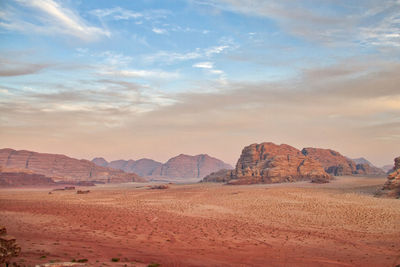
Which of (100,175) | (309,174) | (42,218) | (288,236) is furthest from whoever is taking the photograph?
(100,175)

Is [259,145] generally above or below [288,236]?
above

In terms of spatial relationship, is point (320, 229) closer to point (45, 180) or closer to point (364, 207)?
point (364, 207)

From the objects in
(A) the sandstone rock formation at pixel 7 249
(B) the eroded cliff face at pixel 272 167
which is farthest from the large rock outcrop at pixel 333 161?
(A) the sandstone rock formation at pixel 7 249

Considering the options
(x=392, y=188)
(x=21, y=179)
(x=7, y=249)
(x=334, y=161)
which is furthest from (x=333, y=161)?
(x=7, y=249)

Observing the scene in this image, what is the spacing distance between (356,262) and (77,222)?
16.0 m

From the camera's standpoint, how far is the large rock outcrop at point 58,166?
10814 centimetres

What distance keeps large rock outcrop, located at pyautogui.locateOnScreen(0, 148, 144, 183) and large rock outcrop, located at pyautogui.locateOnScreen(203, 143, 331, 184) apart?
47.2m

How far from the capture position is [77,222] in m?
19.3

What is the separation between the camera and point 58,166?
112 metres

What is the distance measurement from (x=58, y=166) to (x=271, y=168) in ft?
274

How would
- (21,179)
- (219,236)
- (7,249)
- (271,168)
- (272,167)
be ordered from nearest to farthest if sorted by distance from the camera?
(7,249) < (219,236) < (271,168) < (272,167) < (21,179)

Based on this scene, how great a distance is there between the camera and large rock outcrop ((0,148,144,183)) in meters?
108

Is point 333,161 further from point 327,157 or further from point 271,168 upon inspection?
point 271,168

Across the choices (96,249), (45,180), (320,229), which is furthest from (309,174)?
(45,180)
